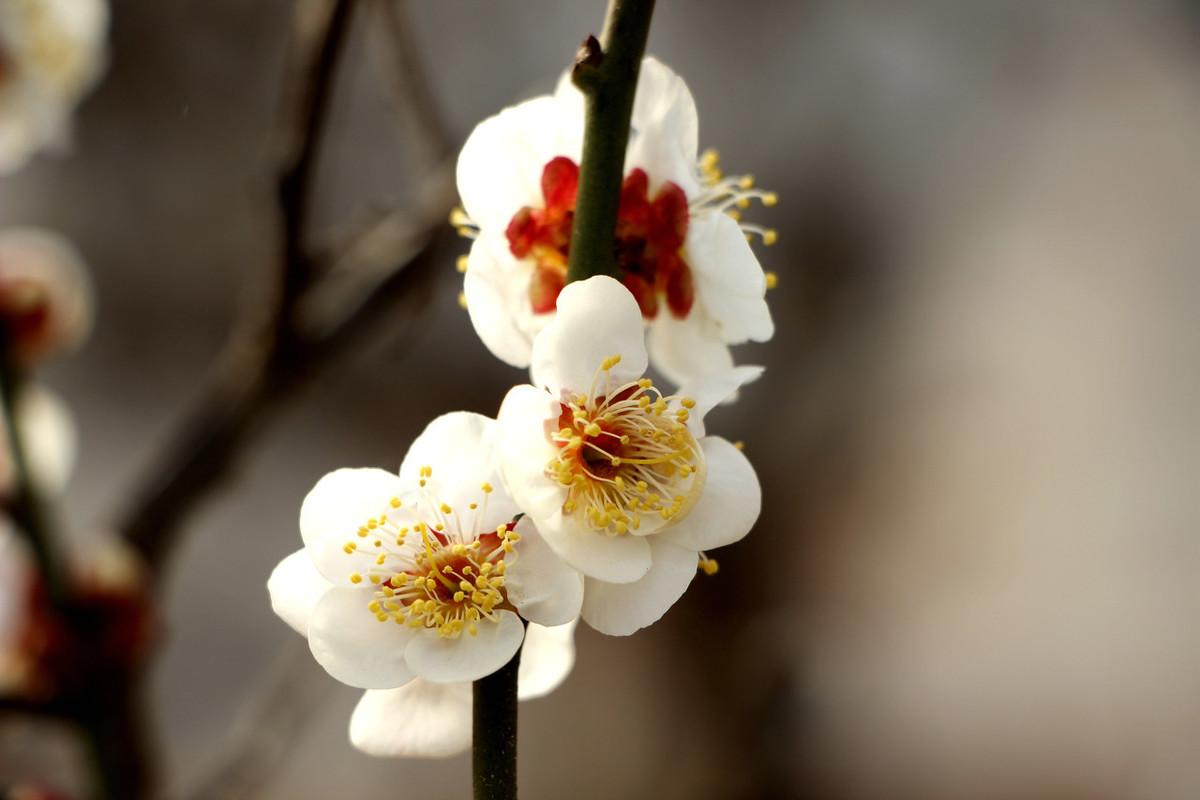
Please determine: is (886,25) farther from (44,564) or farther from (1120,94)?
(44,564)

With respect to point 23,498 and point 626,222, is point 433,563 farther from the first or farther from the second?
point 23,498

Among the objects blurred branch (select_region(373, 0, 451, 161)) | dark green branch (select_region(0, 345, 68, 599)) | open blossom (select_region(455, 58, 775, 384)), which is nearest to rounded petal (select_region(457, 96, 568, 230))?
open blossom (select_region(455, 58, 775, 384))

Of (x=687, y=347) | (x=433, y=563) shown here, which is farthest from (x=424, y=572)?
(x=687, y=347)

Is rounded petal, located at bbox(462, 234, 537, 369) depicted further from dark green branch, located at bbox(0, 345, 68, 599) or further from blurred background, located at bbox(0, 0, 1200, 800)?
blurred background, located at bbox(0, 0, 1200, 800)

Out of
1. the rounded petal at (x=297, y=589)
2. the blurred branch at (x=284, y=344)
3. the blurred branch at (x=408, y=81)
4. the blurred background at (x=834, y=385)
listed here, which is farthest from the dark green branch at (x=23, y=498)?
the blurred background at (x=834, y=385)

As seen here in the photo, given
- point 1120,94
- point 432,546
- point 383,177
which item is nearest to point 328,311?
point 432,546

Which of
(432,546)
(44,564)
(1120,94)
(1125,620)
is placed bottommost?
(1125,620)

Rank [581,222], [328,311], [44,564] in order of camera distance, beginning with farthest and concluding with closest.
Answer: [328,311]
[44,564]
[581,222]
